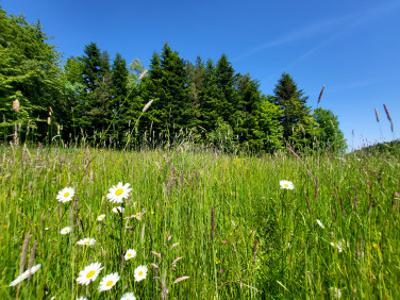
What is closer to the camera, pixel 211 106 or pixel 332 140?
pixel 332 140

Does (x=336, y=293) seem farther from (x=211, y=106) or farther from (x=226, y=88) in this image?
(x=226, y=88)

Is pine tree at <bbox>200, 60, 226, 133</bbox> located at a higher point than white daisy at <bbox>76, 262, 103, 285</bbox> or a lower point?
higher

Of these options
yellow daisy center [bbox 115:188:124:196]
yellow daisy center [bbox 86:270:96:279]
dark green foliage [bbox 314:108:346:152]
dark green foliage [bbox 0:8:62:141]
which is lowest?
yellow daisy center [bbox 86:270:96:279]

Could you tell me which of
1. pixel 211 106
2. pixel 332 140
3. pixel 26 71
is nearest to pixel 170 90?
pixel 211 106

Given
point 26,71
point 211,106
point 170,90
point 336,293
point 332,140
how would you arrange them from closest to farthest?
1. point 336,293
2. point 332,140
3. point 26,71
4. point 170,90
5. point 211,106

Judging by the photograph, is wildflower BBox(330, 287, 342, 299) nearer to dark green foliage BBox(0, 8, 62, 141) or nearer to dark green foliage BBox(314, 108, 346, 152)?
dark green foliage BBox(314, 108, 346, 152)

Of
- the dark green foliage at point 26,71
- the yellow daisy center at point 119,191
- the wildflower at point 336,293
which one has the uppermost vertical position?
the dark green foliage at point 26,71

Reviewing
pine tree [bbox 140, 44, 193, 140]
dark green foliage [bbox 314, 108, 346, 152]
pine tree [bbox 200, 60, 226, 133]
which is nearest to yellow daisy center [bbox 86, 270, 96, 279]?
dark green foliage [bbox 314, 108, 346, 152]

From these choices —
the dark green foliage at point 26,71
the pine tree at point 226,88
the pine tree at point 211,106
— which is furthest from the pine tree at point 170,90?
the dark green foliage at point 26,71

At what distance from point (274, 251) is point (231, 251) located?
401 millimetres

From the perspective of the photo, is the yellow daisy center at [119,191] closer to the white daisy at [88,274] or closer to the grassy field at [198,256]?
the grassy field at [198,256]

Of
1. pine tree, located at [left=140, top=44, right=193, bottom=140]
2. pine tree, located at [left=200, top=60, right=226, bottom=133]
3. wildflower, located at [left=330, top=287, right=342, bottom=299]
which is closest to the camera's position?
wildflower, located at [left=330, top=287, right=342, bottom=299]

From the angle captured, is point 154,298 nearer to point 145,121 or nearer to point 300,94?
point 145,121

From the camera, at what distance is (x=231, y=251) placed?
51.5 inches
